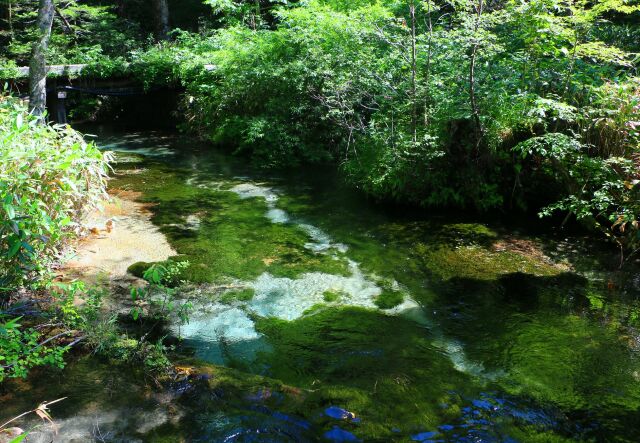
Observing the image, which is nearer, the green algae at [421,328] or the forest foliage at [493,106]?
the green algae at [421,328]

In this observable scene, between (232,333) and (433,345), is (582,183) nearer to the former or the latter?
(433,345)

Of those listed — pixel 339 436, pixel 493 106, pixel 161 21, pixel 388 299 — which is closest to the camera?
pixel 339 436

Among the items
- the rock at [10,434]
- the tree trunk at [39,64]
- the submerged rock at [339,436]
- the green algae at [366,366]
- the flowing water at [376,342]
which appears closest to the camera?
the rock at [10,434]

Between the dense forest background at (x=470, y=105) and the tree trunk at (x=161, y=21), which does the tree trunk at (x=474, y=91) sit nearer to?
the dense forest background at (x=470, y=105)

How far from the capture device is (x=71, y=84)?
1456cm

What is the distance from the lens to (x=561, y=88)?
7387 millimetres

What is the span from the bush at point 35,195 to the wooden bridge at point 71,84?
667cm

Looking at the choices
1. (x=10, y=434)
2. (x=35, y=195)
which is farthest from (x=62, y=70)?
(x=10, y=434)

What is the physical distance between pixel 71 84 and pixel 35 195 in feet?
36.2

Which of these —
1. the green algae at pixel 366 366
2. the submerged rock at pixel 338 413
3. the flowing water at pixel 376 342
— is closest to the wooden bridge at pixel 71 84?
the flowing water at pixel 376 342

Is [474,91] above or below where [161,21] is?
below

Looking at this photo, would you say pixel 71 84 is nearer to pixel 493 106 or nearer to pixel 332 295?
A: pixel 493 106

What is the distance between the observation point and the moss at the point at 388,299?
540 centimetres

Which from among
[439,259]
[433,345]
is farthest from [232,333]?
[439,259]
